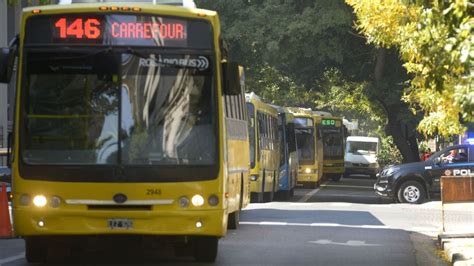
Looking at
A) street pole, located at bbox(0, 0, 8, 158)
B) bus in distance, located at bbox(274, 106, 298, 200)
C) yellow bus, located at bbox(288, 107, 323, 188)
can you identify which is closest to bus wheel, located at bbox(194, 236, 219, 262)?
bus in distance, located at bbox(274, 106, 298, 200)

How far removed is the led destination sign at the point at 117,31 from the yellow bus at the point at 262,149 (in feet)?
49.5

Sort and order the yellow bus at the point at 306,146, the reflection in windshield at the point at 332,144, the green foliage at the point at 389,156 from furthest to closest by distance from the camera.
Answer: the green foliage at the point at 389,156
the reflection in windshield at the point at 332,144
the yellow bus at the point at 306,146

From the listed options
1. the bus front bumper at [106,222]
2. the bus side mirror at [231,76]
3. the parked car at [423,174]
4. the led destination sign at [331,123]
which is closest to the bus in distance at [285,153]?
the parked car at [423,174]

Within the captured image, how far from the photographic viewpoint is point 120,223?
1199cm

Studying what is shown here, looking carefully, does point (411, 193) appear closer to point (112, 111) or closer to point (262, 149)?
point (262, 149)

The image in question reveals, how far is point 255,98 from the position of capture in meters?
28.2

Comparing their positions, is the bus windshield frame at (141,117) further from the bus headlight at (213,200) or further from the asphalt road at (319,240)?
the asphalt road at (319,240)

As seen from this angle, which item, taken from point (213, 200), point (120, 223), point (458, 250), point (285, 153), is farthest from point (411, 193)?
point (120, 223)

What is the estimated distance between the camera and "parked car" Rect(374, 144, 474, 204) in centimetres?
3041

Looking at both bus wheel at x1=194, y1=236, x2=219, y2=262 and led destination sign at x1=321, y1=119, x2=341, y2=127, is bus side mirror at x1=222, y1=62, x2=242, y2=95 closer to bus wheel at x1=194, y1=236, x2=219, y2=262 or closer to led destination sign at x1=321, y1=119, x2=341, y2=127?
bus wheel at x1=194, y1=236, x2=219, y2=262

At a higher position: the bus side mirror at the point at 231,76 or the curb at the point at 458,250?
the bus side mirror at the point at 231,76

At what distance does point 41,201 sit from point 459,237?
26.1 feet

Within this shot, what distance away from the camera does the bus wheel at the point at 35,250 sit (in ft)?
42.0

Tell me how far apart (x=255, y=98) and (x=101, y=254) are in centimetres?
1402
